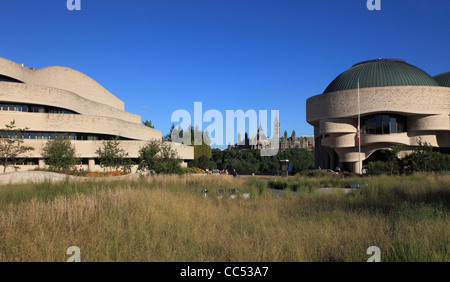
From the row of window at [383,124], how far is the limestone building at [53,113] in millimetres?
26671

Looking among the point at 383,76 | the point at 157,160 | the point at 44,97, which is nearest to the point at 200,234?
the point at 157,160

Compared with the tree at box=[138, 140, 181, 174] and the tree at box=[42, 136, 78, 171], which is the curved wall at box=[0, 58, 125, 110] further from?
the tree at box=[138, 140, 181, 174]

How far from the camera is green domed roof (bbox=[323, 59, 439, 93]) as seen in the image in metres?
41.4

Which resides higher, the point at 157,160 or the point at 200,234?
the point at 157,160

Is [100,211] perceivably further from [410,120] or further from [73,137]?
[410,120]

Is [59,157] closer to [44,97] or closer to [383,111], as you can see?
[44,97]

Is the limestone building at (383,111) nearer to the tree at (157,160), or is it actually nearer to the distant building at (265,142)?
the tree at (157,160)

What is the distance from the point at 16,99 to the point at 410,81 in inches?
1991

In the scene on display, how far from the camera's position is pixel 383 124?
40.6 metres

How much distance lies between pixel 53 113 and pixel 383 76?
4460cm

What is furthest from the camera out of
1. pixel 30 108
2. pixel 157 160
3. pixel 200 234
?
pixel 30 108

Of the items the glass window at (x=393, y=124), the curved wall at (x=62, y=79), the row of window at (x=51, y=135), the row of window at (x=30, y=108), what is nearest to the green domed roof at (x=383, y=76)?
the glass window at (x=393, y=124)

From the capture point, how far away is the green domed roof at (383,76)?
41.4 m
